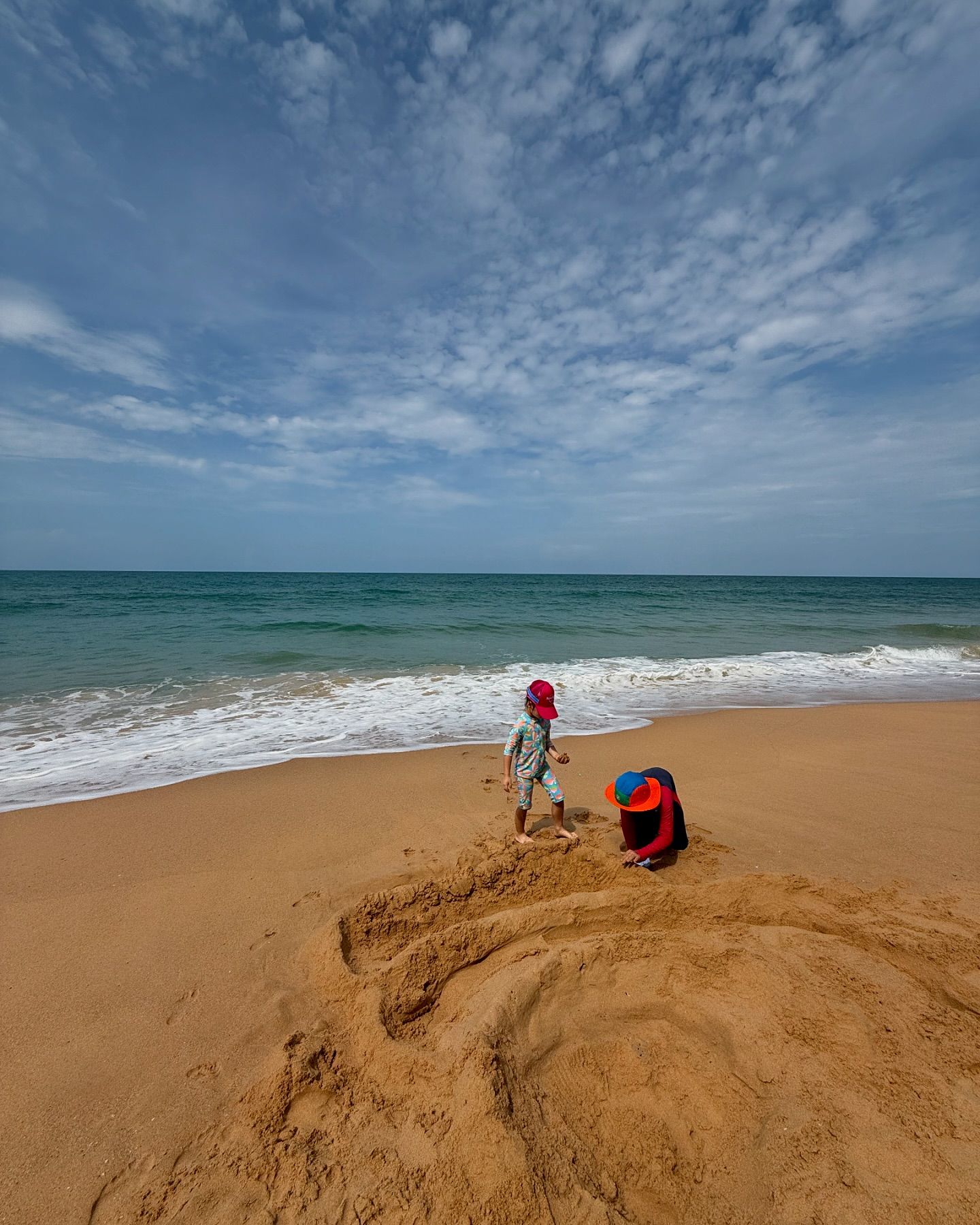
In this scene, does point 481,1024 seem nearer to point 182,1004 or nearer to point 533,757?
point 182,1004

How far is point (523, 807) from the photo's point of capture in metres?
4.70

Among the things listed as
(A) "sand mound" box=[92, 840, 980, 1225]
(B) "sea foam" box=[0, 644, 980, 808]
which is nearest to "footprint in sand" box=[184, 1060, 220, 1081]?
(A) "sand mound" box=[92, 840, 980, 1225]

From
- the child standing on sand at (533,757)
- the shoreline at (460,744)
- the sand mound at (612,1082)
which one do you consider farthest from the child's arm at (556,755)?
the shoreline at (460,744)

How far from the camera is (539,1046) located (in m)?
2.48

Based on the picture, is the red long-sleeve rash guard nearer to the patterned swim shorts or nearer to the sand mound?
the patterned swim shorts

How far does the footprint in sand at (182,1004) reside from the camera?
2.87m

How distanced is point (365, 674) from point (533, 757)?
8.05 meters

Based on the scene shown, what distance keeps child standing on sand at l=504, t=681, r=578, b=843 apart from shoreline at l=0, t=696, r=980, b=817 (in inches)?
99.4

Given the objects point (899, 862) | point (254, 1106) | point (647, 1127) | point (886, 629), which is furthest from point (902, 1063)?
point (886, 629)

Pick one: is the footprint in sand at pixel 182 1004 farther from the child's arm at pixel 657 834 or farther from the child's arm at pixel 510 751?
the child's arm at pixel 657 834

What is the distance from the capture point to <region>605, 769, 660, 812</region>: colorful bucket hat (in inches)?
166

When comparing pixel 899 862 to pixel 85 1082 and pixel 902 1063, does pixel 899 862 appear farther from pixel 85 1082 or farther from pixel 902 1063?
pixel 85 1082

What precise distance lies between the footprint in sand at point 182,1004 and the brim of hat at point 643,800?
2.91 m

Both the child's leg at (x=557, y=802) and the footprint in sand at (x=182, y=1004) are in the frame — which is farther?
the child's leg at (x=557, y=802)
